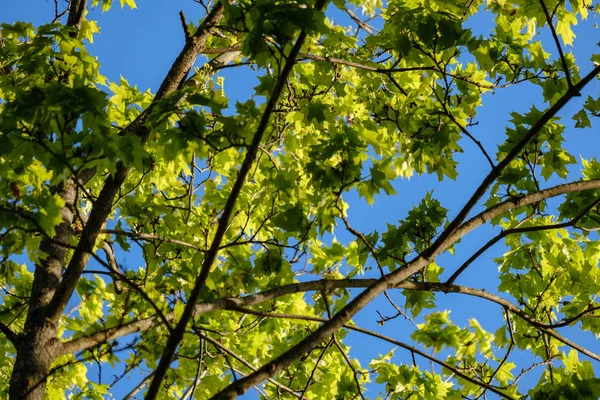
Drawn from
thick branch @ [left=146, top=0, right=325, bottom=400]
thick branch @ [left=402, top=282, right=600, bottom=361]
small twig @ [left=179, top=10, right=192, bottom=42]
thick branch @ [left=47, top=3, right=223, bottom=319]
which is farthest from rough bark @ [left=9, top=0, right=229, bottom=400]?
thick branch @ [left=402, top=282, right=600, bottom=361]

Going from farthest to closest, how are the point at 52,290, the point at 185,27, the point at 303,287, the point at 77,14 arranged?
the point at 77,14 → the point at 185,27 → the point at 52,290 → the point at 303,287

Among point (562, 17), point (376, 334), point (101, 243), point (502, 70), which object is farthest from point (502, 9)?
point (101, 243)

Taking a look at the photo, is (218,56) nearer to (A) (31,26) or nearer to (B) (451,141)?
(A) (31,26)

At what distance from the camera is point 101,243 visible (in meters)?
5.55

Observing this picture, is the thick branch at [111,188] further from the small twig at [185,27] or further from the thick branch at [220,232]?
the thick branch at [220,232]

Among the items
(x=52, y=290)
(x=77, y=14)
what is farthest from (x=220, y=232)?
(x=77, y=14)

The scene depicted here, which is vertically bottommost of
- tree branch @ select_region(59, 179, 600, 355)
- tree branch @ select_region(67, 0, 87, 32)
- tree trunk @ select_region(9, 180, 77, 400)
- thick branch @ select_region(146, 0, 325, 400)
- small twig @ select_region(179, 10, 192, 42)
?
thick branch @ select_region(146, 0, 325, 400)

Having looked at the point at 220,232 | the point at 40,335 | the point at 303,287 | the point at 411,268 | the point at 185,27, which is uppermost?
the point at 185,27

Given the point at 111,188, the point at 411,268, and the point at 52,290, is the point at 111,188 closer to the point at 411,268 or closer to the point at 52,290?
the point at 52,290

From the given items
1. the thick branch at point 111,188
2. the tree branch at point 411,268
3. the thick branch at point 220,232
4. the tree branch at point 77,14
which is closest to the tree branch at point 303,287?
the tree branch at point 411,268

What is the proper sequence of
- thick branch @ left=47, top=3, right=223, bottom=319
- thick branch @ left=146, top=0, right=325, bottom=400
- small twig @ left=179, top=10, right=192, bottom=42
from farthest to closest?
small twig @ left=179, top=10, right=192, bottom=42, thick branch @ left=47, top=3, right=223, bottom=319, thick branch @ left=146, top=0, right=325, bottom=400

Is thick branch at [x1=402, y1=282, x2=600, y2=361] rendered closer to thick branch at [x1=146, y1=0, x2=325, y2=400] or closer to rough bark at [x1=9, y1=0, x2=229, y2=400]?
thick branch at [x1=146, y1=0, x2=325, y2=400]

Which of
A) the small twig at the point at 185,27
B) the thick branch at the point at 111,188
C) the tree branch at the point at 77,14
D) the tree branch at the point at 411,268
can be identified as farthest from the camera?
the tree branch at the point at 77,14

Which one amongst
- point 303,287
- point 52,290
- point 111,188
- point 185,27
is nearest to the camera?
point 303,287
